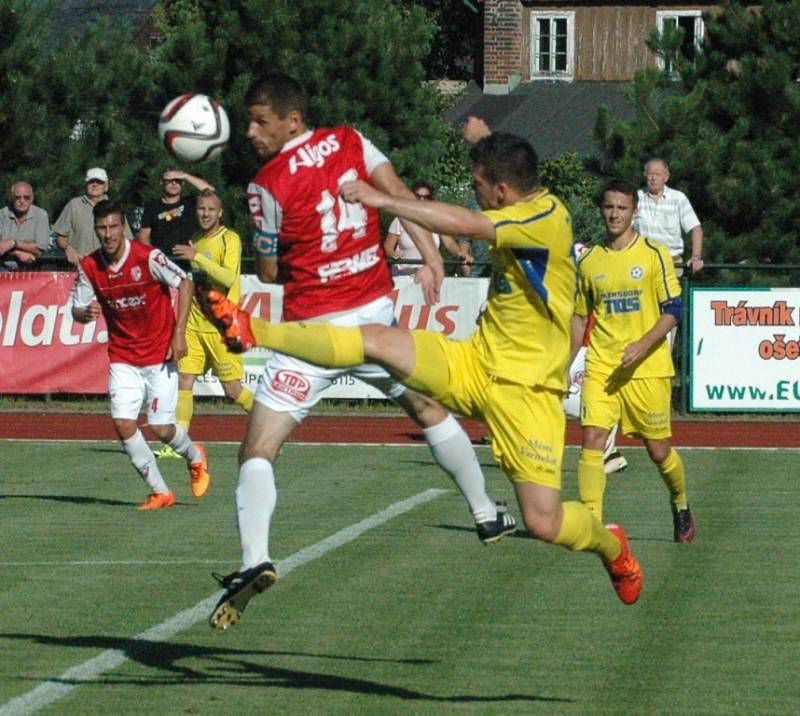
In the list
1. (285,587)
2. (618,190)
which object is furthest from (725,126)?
(285,587)

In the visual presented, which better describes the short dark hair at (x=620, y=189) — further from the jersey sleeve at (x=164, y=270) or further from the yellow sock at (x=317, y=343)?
the yellow sock at (x=317, y=343)

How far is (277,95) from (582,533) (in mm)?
2324

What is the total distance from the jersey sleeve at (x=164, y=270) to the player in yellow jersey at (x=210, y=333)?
287 cm

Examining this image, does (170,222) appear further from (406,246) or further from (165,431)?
(165,431)

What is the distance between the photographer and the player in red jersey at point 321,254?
8695mm

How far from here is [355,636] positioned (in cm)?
855

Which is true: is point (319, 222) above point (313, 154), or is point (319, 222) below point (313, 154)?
below

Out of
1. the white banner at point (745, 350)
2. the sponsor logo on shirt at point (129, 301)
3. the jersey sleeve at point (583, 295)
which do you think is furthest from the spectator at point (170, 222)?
the jersey sleeve at point (583, 295)

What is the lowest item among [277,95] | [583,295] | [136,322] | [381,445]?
[381,445]

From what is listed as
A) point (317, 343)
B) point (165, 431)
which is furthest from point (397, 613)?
point (165, 431)

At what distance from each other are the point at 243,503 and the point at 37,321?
570 inches

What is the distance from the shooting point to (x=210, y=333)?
1711 cm

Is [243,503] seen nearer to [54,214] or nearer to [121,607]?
[121,607]

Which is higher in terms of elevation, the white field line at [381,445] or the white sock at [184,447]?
the white sock at [184,447]
